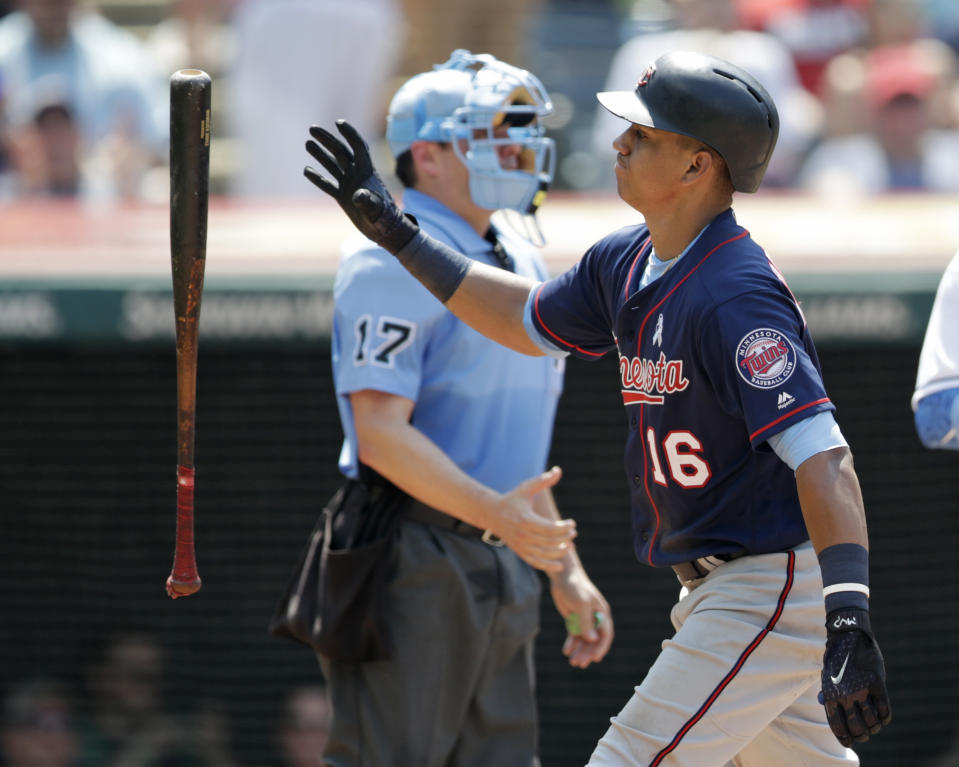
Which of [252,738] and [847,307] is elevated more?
[847,307]

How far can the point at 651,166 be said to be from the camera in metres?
2.45

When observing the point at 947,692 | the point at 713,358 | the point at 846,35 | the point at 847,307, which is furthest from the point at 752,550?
the point at 846,35

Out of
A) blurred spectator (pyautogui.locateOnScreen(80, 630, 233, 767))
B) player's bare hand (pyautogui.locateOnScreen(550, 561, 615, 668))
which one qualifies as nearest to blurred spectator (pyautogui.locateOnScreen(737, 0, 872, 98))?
blurred spectator (pyautogui.locateOnScreen(80, 630, 233, 767))

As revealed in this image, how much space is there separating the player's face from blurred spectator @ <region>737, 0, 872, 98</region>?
493 cm

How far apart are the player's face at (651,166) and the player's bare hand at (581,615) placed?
3.32 ft

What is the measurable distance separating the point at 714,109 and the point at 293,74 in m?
3.92

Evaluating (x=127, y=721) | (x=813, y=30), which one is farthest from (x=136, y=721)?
(x=813, y=30)

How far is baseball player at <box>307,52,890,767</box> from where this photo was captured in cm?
233

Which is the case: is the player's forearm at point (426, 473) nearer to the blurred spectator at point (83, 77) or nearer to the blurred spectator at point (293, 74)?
the blurred spectator at point (293, 74)

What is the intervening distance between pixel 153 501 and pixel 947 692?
2896 mm

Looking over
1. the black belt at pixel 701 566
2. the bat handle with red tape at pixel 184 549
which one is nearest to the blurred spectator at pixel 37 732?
the bat handle with red tape at pixel 184 549

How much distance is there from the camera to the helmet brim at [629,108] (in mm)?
2418

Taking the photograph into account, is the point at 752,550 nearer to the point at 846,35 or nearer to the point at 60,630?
the point at 60,630

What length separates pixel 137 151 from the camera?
6016mm
